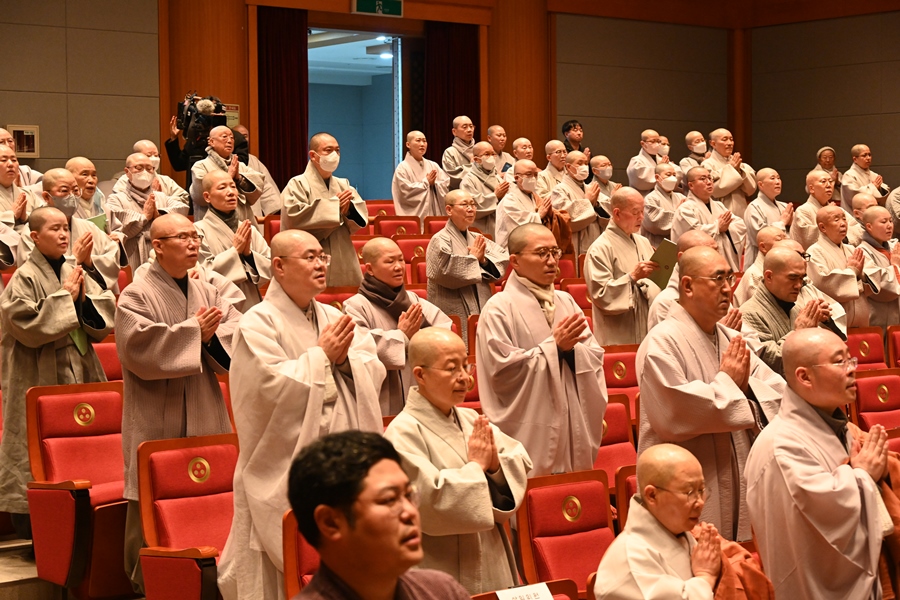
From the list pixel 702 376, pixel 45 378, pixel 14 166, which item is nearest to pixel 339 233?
pixel 14 166

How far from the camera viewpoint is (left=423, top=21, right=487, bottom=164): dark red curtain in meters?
14.0

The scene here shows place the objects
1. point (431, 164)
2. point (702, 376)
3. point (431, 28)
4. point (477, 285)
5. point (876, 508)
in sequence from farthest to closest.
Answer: point (431, 28) < point (431, 164) < point (477, 285) < point (702, 376) < point (876, 508)

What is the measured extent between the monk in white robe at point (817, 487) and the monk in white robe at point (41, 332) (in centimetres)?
316

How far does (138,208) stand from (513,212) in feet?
9.68

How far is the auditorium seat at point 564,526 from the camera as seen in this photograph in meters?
3.92

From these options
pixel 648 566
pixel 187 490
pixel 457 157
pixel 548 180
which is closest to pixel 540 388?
pixel 187 490

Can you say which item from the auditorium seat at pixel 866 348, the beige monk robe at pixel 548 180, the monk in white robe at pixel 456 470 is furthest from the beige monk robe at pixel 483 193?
the monk in white robe at pixel 456 470

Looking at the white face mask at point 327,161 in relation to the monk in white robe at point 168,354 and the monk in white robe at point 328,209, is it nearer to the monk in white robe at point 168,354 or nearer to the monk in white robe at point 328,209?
the monk in white robe at point 328,209

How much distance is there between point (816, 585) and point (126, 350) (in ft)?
8.88

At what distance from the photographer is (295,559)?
3510 mm

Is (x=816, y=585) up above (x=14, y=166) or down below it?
below

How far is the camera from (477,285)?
770 cm

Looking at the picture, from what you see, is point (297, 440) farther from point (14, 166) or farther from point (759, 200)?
point (759, 200)

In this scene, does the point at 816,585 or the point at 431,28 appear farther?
the point at 431,28
